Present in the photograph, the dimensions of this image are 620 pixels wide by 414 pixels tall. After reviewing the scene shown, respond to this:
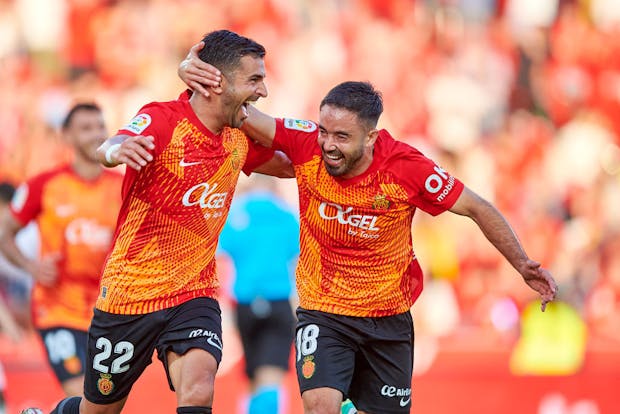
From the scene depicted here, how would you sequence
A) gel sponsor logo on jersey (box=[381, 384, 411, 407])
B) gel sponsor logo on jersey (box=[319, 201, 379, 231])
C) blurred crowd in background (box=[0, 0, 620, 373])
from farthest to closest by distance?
blurred crowd in background (box=[0, 0, 620, 373]), gel sponsor logo on jersey (box=[381, 384, 411, 407]), gel sponsor logo on jersey (box=[319, 201, 379, 231])

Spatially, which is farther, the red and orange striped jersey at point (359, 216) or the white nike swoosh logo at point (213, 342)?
the red and orange striped jersey at point (359, 216)

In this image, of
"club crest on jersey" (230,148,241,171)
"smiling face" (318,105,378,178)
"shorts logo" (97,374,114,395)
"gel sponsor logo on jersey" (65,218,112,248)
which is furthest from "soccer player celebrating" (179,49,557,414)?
"gel sponsor logo on jersey" (65,218,112,248)

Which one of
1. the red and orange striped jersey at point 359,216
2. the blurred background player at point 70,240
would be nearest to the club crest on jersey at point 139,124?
the red and orange striped jersey at point 359,216

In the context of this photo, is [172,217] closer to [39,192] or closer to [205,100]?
[205,100]

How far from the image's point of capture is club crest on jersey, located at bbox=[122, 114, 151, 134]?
18.2 ft

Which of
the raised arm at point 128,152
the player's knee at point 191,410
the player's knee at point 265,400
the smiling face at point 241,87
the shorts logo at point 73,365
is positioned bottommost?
the player's knee at point 191,410

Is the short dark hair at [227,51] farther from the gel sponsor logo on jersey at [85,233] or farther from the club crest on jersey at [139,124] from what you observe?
the gel sponsor logo on jersey at [85,233]

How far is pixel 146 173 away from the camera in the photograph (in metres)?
5.70

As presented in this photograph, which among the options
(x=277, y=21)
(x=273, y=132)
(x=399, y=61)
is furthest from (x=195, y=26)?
(x=273, y=132)

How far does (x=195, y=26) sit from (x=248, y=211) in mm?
4249

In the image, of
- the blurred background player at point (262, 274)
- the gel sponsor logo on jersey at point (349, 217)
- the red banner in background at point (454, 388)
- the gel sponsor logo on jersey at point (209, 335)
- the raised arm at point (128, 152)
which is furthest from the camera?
the red banner in background at point (454, 388)

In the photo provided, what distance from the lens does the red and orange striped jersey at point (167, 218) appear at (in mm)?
5703

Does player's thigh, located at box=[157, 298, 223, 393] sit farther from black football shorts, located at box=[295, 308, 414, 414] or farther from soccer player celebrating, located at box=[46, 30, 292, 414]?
black football shorts, located at box=[295, 308, 414, 414]

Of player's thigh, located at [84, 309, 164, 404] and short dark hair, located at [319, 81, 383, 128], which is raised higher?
short dark hair, located at [319, 81, 383, 128]
